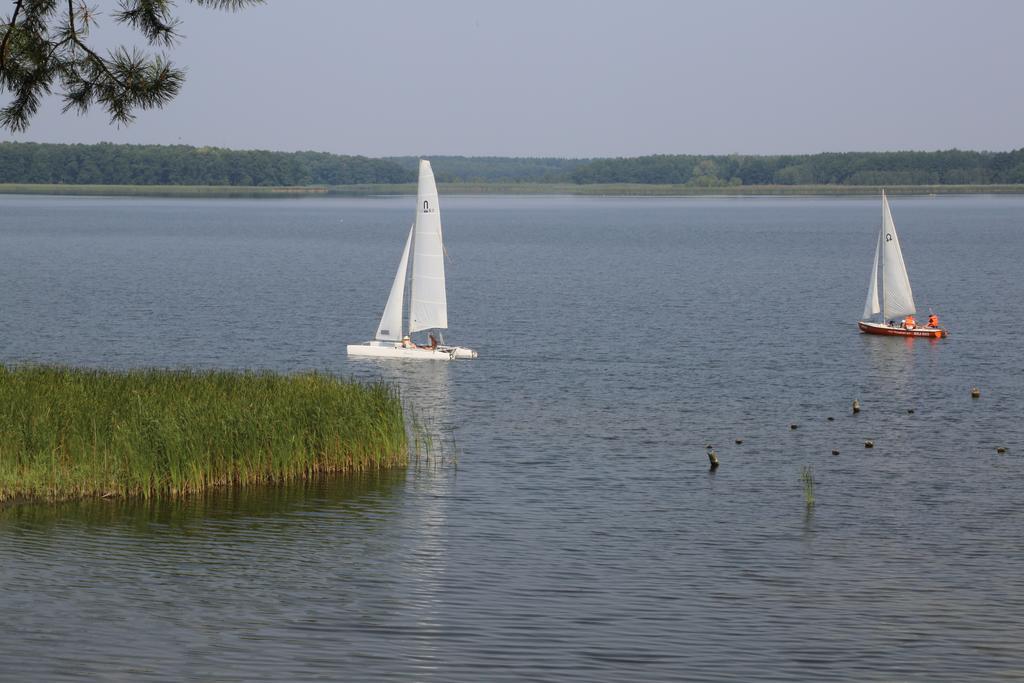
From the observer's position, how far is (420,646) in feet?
66.9

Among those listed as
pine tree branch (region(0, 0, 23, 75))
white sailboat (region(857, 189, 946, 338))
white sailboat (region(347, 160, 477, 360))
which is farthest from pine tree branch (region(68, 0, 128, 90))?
white sailboat (region(857, 189, 946, 338))

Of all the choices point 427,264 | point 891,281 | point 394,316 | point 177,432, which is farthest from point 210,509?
point 891,281

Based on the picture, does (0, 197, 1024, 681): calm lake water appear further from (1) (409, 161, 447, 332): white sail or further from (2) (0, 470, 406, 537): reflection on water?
(1) (409, 161, 447, 332): white sail

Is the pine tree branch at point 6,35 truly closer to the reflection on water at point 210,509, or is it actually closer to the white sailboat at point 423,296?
the reflection on water at point 210,509

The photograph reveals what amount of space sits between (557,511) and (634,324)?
44.0 meters

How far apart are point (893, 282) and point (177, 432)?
4653 cm

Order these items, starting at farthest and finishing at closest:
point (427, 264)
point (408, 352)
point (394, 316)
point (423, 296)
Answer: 1. point (394, 316)
2. point (423, 296)
3. point (427, 264)
4. point (408, 352)

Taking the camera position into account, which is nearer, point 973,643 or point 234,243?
point 973,643

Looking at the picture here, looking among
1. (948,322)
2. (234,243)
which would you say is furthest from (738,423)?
(234,243)

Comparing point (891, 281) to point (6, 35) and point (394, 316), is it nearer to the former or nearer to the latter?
point (394, 316)

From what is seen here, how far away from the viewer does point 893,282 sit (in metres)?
67.6

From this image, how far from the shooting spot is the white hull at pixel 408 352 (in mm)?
55906

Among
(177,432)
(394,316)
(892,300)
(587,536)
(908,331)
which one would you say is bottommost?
(587,536)

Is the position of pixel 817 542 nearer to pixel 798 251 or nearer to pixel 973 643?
pixel 973 643
